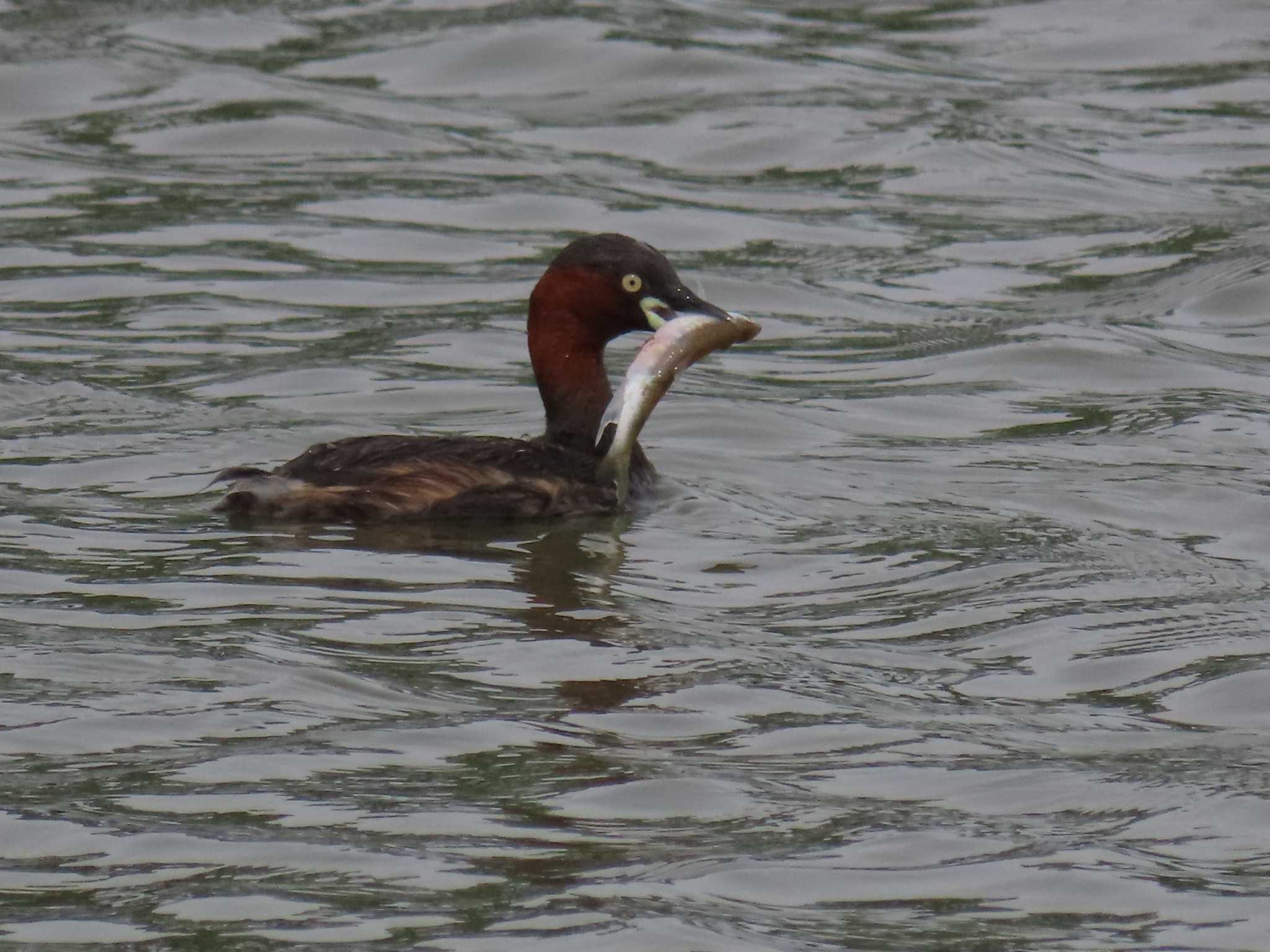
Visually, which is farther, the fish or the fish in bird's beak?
the fish in bird's beak

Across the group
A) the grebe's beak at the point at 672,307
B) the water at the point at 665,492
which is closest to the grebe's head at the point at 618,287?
the grebe's beak at the point at 672,307

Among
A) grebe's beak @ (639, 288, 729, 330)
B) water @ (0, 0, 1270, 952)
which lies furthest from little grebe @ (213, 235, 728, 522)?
water @ (0, 0, 1270, 952)

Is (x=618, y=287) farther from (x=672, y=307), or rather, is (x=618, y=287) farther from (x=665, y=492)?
(x=665, y=492)

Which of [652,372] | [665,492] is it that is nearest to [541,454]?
[652,372]

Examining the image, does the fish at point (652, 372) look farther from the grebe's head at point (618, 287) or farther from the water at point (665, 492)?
the water at point (665, 492)

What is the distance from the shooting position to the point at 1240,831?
5980 mm

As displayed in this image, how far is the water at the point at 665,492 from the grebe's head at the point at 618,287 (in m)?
0.70

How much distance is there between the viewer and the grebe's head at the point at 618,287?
9383 mm

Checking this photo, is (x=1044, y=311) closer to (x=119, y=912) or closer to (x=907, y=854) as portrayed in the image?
(x=907, y=854)

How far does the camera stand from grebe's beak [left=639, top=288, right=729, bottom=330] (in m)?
9.38

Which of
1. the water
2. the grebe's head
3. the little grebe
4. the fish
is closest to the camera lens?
the water

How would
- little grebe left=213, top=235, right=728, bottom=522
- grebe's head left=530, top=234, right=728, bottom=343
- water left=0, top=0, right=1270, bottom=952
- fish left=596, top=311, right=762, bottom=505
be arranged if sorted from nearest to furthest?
water left=0, top=0, right=1270, bottom=952
little grebe left=213, top=235, right=728, bottom=522
fish left=596, top=311, right=762, bottom=505
grebe's head left=530, top=234, right=728, bottom=343

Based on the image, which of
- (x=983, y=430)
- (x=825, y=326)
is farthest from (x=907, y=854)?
(x=825, y=326)

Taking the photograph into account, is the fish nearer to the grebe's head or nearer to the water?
the grebe's head
